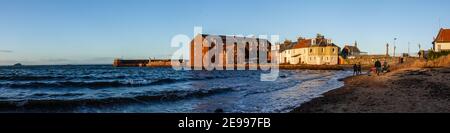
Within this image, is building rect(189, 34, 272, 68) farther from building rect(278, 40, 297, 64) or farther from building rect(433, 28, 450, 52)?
building rect(433, 28, 450, 52)

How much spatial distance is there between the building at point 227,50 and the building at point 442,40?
5225cm

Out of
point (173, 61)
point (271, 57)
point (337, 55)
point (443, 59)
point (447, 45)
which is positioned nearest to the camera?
point (443, 59)

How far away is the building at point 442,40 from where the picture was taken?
6650 cm

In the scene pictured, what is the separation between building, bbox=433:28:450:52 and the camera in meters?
66.5

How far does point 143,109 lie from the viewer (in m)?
16.5

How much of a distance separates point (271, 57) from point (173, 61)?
A: 161 feet

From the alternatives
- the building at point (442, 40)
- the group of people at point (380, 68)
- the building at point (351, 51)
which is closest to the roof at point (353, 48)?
the building at point (351, 51)

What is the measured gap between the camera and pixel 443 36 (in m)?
67.1

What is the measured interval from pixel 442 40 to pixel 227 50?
204ft

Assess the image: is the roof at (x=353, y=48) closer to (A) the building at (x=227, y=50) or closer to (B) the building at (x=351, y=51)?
(B) the building at (x=351, y=51)

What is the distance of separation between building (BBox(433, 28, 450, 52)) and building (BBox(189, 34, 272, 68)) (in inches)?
2057

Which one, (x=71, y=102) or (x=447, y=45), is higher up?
(x=447, y=45)
